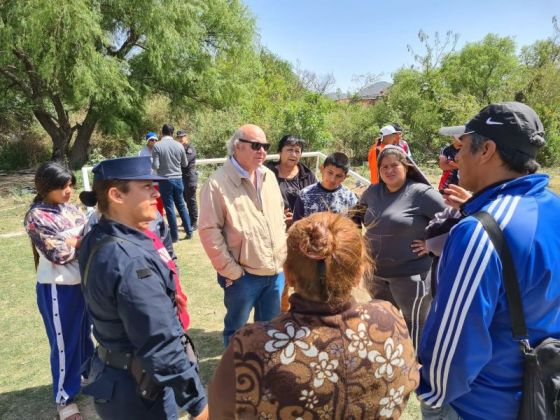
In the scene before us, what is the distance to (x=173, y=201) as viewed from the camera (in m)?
6.92

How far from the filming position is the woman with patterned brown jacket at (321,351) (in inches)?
45.7

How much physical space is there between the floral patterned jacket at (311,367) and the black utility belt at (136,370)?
0.55 metres

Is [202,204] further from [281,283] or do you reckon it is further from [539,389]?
[539,389]

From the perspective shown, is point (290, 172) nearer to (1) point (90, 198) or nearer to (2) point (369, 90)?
(1) point (90, 198)

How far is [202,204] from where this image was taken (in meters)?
2.85

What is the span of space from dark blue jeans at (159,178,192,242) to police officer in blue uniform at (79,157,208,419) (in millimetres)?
4925

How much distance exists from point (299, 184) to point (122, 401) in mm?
2901

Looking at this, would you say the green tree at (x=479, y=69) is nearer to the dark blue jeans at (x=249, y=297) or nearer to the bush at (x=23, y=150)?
the bush at (x=23, y=150)

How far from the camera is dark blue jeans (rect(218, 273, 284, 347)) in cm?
293

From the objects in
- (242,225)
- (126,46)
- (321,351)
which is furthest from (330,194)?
(126,46)

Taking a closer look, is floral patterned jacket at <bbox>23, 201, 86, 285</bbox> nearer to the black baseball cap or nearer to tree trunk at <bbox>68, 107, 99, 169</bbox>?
the black baseball cap

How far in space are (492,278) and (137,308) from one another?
4.23 feet

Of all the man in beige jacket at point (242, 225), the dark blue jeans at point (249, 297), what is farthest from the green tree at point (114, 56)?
the dark blue jeans at point (249, 297)

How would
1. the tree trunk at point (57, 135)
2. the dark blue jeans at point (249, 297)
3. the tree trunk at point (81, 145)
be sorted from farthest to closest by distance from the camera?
the tree trunk at point (81, 145) → the tree trunk at point (57, 135) → the dark blue jeans at point (249, 297)
